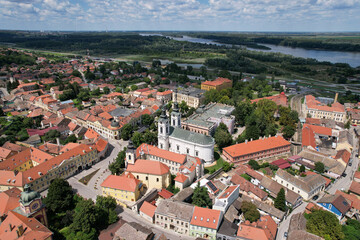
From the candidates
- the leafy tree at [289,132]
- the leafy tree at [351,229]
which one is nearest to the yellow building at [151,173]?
the leafy tree at [351,229]

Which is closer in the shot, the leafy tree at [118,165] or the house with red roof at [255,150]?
the leafy tree at [118,165]

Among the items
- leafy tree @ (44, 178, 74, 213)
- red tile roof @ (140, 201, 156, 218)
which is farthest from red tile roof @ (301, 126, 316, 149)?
leafy tree @ (44, 178, 74, 213)

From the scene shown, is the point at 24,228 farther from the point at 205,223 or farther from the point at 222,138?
the point at 222,138

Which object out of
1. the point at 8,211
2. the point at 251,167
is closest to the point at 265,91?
the point at 251,167

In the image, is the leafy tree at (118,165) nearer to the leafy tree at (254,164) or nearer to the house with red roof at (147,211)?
the house with red roof at (147,211)

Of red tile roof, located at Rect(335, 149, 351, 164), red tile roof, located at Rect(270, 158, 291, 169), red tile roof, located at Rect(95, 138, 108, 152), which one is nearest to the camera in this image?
red tile roof, located at Rect(270, 158, 291, 169)

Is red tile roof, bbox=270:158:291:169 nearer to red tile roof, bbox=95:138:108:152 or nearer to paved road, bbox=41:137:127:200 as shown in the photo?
paved road, bbox=41:137:127:200

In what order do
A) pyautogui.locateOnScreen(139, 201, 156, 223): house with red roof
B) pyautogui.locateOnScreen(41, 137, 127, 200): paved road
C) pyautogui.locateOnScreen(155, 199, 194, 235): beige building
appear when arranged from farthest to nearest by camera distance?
pyautogui.locateOnScreen(41, 137, 127, 200): paved road < pyautogui.locateOnScreen(139, 201, 156, 223): house with red roof < pyautogui.locateOnScreen(155, 199, 194, 235): beige building
